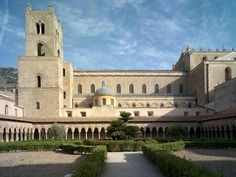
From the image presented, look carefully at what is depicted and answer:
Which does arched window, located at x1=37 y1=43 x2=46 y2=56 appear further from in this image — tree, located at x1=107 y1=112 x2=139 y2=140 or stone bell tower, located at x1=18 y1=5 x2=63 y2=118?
tree, located at x1=107 y1=112 x2=139 y2=140

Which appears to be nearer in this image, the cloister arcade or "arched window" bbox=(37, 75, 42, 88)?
the cloister arcade

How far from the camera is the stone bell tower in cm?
4844

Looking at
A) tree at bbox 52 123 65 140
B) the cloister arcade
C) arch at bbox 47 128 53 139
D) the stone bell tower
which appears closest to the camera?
tree at bbox 52 123 65 140

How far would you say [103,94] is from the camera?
51000 millimetres

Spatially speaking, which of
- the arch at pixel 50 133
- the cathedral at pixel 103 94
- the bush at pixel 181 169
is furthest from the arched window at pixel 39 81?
the bush at pixel 181 169

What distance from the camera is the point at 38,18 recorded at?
5194cm

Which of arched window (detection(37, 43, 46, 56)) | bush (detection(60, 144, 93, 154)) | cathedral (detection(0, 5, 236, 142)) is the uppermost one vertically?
arched window (detection(37, 43, 46, 56))

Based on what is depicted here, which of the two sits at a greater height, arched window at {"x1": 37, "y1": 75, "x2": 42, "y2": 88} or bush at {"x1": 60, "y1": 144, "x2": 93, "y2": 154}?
arched window at {"x1": 37, "y1": 75, "x2": 42, "y2": 88}

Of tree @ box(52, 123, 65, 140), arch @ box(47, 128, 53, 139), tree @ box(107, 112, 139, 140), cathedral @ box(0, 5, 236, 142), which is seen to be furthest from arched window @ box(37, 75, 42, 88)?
tree @ box(107, 112, 139, 140)

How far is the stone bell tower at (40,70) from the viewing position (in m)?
48.4

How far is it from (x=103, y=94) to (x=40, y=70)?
9.23m

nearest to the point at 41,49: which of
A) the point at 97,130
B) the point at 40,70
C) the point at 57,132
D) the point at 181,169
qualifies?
the point at 40,70

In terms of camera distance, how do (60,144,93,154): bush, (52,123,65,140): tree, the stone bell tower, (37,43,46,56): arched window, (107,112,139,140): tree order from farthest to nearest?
(37,43,46,56): arched window < the stone bell tower < (52,123,65,140): tree < (107,112,139,140): tree < (60,144,93,154): bush

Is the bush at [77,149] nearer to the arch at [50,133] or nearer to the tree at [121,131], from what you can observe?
the tree at [121,131]
